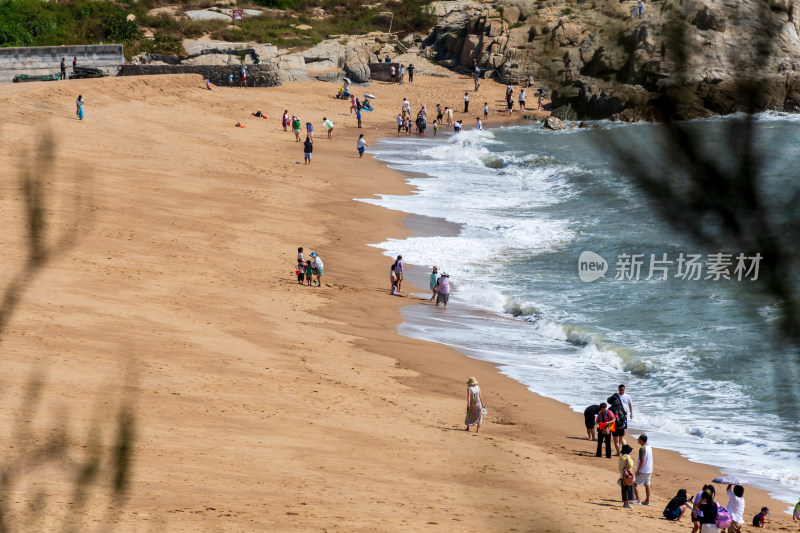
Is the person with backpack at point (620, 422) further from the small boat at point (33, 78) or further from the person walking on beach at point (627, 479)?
the small boat at point (33, 78)

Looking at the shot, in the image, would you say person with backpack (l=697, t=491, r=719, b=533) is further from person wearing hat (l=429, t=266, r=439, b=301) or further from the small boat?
the small boat

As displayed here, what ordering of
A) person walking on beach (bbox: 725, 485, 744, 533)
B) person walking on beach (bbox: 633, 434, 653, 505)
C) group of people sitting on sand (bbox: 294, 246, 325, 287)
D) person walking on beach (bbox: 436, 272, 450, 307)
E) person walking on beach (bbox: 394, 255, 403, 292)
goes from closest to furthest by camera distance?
person walking on beach (bbox: 725, 485, 744, 533) → person walking on beach (bbox: 633, 434, 653, 505) → person walking on beach (bbox: 436, 272, 450, 307) → group of people sitting on sand (bbox: 294, 246, 325, 287) → person walking on beach (bbox: 394, 255, 403, 292)

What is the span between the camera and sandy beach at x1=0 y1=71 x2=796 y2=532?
8.25 m

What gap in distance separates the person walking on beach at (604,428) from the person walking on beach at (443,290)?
24.7 ft

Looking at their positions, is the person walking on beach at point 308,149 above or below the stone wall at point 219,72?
below

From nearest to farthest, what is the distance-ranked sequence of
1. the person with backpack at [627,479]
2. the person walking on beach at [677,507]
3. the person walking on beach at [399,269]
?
the person walking on beach at [677,507] < the person with backpack at [627,479] < the person walking on beach at [399,269]

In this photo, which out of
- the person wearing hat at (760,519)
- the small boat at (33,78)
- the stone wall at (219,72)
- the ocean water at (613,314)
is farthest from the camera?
the stone wall at (219,72)

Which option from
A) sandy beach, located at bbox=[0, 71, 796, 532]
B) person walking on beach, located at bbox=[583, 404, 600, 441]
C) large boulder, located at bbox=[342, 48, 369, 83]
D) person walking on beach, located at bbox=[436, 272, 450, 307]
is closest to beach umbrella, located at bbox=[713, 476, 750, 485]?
sandy beach, located at bbox=[0, 71, 796, 532]

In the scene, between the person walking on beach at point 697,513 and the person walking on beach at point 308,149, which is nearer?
the person walking on beach at point 697,513

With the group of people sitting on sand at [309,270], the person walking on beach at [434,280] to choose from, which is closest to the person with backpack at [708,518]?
the person walking on beach at [434,280]

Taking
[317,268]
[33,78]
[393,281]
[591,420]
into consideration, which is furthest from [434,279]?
[33,78]

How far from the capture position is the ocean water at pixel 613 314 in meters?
6.32

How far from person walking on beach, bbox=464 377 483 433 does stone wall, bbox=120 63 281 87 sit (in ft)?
141

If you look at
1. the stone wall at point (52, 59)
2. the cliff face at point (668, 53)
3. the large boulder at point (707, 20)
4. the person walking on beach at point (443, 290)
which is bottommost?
the person walking on beach at point (443, 290)
